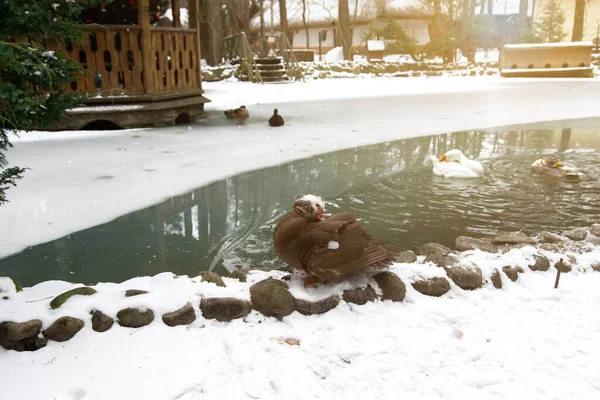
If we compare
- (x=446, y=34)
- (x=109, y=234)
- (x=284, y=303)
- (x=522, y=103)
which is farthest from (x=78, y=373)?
(x=446, y=34)

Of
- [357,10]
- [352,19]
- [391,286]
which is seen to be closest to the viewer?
[391,286]

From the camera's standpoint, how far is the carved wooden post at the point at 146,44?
9.19 m

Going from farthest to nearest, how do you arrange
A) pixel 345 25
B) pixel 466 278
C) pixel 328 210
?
pixel 345 25, pixel 328 210, pixel 466 278

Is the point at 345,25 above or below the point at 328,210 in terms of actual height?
above

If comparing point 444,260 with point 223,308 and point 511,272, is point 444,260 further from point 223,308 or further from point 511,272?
point 223,308

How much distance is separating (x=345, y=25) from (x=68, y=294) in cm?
2887

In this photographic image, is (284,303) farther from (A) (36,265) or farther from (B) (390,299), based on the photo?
(A) (36,265)

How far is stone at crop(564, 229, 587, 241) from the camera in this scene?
3.98 meters

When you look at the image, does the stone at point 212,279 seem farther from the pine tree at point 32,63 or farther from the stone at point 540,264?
the stone at point 540,264

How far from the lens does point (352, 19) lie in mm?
38875

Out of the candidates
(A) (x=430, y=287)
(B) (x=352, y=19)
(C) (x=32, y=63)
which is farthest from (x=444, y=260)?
(B) (x=352, y=19)

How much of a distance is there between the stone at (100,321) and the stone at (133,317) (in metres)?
0.05

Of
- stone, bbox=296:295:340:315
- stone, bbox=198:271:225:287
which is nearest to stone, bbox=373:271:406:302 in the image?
stone, bbox=296:295:340:315

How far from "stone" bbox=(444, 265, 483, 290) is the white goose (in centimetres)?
303
